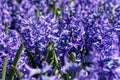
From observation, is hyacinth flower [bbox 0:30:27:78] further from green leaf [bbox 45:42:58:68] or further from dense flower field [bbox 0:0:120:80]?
green leaf [bbox 45:42:58:68]

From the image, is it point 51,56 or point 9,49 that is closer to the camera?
point 9,49

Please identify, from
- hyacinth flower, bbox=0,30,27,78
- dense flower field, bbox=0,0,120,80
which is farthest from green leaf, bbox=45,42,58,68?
hyacinth flower, bbox=0,30,27,78

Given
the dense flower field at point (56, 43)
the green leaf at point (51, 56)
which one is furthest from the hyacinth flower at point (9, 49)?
the green leaf at point (51, 56)

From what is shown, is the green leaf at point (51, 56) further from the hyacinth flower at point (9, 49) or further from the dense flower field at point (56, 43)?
the hyacinth flower at point (9, 49)

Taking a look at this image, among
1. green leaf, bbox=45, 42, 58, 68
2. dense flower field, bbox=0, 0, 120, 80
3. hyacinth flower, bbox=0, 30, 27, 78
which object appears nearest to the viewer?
dense flower field, bbox=0, 0, 120, 80

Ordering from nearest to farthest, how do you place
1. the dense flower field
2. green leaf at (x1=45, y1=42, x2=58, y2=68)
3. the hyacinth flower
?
the dense flower field
the hyacinth flower
green leaf at (x1=45, y1=42, x2=58, y2=68)

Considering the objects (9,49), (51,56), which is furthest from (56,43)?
(9,49)

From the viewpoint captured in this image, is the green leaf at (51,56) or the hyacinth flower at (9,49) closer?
the hyacinth flower at (9,49)

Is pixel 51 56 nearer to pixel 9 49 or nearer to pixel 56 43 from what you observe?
pixel 56 43

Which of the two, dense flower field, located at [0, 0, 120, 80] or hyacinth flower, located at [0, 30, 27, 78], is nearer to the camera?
dense flower field, located at [0, 0, 120, 80]

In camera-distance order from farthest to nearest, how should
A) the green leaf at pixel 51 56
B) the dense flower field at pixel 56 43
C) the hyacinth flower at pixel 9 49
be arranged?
1. the green leaf at pixel 51 56
2. the hyacinth flower at pixel 9 49
3. the dense flower field at pixel 56 43

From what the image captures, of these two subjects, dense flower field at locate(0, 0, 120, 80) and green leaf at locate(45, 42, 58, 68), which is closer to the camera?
dense flower field at locate(0, 0, 120, 80)
